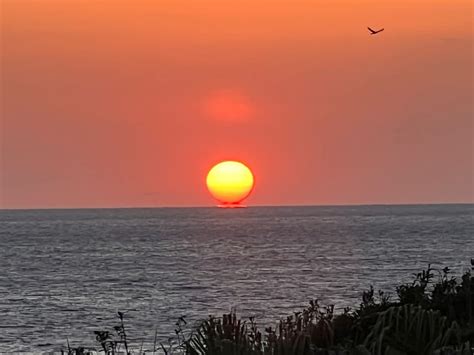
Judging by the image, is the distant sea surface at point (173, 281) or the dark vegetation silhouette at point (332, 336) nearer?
the dark vegetation silhouette at point (332, 336)

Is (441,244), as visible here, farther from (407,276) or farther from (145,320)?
(145,320)

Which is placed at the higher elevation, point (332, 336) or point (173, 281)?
point (332, 336)

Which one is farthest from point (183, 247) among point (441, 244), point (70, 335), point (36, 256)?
point (70, 335)

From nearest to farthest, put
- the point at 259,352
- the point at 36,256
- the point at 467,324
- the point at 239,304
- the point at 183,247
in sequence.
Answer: the point at 259,352, the point at 467,324, the point at 239,304, the point at 36,256, the point at 183,247

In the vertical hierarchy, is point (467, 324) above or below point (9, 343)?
above

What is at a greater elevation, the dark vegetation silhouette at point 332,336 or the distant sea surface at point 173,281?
the dark vegetation silhouette at point 332,336

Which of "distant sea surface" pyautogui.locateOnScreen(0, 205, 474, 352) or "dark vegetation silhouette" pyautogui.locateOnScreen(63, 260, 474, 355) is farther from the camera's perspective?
"distant sea surface" pyautogui.locateOnScreen(0, 205, 474, 352)

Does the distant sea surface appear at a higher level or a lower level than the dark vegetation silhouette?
lower

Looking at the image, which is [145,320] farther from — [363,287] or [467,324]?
[467,324]

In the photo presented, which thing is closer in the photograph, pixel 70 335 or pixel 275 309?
pixel 70 335

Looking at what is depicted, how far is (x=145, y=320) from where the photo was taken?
38.1 meters

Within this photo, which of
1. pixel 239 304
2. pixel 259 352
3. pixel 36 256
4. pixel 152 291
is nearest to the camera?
pixel 259 352

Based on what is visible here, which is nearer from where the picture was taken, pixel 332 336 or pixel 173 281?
pixel 332 336

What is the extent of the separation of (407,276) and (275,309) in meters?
21.0
